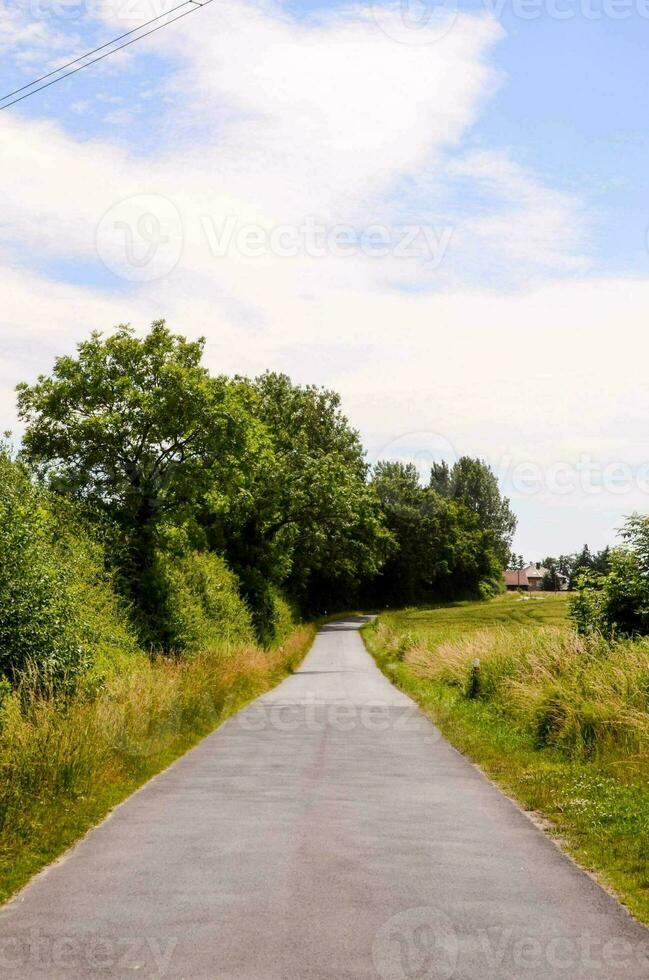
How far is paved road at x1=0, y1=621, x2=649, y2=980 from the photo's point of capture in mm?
6211

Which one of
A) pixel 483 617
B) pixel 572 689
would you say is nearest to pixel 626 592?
pixel 572 689

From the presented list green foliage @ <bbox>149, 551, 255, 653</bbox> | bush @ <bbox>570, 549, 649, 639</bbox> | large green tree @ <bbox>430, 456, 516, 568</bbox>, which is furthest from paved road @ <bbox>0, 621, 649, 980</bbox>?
large green tree @ <bbox>430, 456, 516, 568</bbox>

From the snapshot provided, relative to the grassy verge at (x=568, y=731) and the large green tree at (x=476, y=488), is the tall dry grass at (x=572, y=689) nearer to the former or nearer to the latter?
the grassy verge at (x=568, y=731)

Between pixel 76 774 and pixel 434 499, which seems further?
pixel 434 499

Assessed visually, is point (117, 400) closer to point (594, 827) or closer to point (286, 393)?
point (594, 827)

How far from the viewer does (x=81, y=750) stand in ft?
42.2

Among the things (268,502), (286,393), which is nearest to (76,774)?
(268,502)

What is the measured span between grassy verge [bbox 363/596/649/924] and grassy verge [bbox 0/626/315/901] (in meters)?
4.72

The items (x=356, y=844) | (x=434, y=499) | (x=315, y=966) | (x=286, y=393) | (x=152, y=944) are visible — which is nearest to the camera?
(x=315, y=966)

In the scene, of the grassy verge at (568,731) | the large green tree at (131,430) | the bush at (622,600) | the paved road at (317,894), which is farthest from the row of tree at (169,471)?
the paved road at (317,894)

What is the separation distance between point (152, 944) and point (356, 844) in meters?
3.45

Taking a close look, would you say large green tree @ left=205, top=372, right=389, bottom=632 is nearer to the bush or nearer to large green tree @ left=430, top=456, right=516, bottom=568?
the bush

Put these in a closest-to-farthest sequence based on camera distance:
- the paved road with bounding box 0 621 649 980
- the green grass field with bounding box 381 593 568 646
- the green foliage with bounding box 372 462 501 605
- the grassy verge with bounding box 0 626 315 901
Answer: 1. the paved road with bounding box 0 621 649 980
2. the grassy verge with bounding box 0 626 315 901
3. the green grass field with bounding box 381 593 568 646
4. the green foliage with bounding box 372 462 501 605

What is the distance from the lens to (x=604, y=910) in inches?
298
